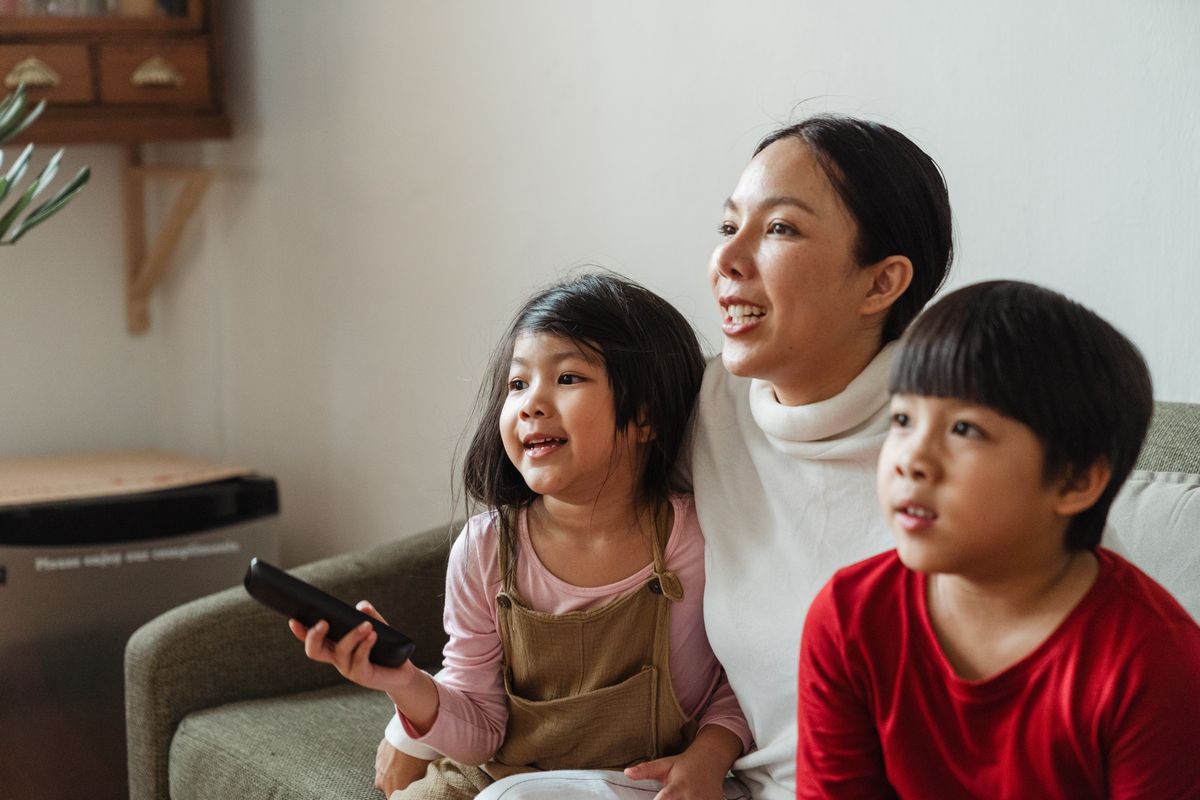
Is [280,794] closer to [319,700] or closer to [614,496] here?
[319,700]

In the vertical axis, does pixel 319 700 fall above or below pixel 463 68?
below

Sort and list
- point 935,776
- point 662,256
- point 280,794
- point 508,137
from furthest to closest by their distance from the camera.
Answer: point 508,137 < point 662,256 < point 280,794 < point 935,776

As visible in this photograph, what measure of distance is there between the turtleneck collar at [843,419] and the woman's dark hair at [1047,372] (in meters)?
0.29

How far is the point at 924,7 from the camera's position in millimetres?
1597

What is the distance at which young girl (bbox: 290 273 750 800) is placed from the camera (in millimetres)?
1329

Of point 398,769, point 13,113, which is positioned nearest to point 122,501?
point 13,113

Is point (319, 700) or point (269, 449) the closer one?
point (319, 700)

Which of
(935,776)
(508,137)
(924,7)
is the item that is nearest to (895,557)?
(935,776)

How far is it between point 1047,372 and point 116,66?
2.19m

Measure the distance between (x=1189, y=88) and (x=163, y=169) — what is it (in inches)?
83.6

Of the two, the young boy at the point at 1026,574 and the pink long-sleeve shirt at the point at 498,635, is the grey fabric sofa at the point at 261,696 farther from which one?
the young boy at the point at 1026,574

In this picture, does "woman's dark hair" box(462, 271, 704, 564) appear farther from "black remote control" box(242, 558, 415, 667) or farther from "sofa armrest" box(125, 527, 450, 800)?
"sofa armrest" box(125, 527, 450, 800)

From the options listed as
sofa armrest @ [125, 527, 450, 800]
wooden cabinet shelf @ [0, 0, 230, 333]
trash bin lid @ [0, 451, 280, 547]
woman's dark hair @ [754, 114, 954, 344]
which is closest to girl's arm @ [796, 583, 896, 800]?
woman's dark hair @ [754, 114, 954, 344]

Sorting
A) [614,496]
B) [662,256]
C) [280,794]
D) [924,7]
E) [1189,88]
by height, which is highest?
[924,7]
